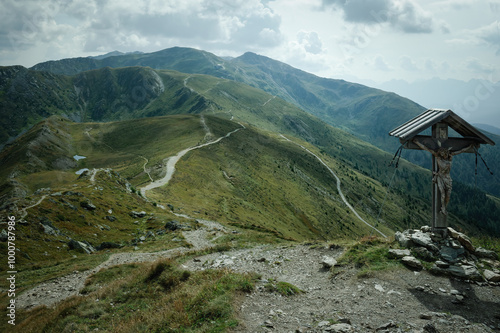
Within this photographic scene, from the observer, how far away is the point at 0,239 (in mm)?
25484

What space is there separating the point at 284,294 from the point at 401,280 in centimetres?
499

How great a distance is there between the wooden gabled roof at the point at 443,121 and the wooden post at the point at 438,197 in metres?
0.43

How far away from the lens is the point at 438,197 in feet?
47.4

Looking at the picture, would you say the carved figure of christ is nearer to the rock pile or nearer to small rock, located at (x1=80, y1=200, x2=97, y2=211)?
the rock pile

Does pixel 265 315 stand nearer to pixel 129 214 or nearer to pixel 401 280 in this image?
pixel 401 280

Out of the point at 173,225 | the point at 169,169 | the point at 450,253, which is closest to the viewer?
the point at 450,253

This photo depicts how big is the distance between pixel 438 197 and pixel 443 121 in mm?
3798

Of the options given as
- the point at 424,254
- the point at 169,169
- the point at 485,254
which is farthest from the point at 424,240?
the point at 169,169

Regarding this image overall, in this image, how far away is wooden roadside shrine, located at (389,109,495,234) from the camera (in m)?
13.9

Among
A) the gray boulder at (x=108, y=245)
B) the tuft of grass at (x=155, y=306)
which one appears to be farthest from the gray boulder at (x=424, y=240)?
the gray boulder at (x=108, y=245)

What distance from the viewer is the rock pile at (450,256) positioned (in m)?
11.9

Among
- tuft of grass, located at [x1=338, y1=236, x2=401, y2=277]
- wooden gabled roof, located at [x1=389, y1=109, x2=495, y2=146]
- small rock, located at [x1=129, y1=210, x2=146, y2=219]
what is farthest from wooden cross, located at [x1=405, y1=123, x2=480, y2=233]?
small rock, located at [x1=129, y1=210, x2=146, y2=219]

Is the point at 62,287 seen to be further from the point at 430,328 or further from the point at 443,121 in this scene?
the point at 443,121

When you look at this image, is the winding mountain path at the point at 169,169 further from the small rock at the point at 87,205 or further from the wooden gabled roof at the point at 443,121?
the wooden gabled roof at the point at 443,121
